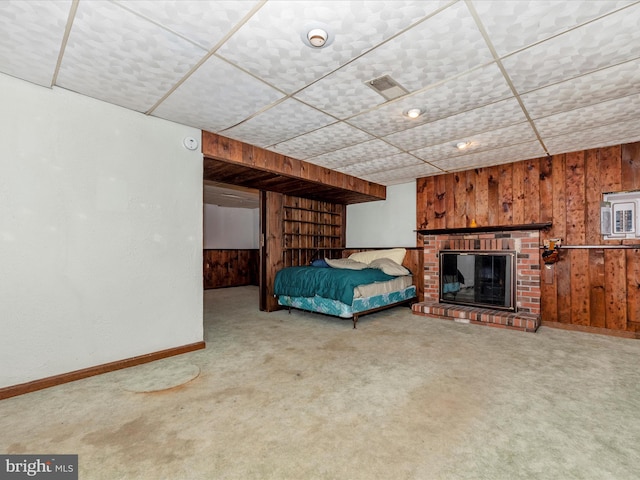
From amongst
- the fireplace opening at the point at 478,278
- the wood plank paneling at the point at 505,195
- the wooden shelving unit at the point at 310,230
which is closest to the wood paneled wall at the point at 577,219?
the wood plank paneling at the point at 505,195

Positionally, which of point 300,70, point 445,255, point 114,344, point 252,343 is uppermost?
point 300,70

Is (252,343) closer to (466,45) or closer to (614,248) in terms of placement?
(466,45)

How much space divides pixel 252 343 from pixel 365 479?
2.17 metres

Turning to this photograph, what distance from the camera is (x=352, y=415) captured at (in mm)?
1869

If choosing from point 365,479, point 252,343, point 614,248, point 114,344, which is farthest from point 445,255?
point 114,344

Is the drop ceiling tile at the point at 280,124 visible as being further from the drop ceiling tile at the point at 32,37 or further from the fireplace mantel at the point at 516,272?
the fireplace mantel at the point at 516,272

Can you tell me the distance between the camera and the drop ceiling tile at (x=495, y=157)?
375 cm

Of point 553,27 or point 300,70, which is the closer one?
point 553,27

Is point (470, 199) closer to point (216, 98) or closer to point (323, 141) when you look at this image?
point (323, 141)

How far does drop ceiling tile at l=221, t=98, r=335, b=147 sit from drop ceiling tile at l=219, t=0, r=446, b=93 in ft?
1.72

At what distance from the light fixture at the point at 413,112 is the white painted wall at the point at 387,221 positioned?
2.73 m

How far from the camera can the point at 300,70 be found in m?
2.13

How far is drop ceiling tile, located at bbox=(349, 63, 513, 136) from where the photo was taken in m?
2.27

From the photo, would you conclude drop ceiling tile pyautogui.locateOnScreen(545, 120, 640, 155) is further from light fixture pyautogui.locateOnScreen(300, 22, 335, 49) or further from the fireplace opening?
light fixture pyautogui.locateOnScreen(300, 22, 335, 49)
